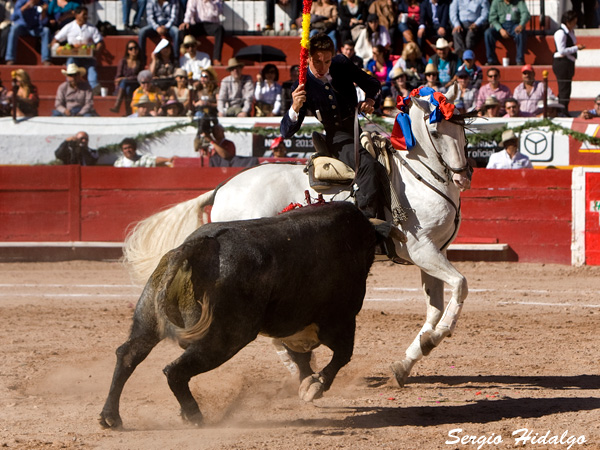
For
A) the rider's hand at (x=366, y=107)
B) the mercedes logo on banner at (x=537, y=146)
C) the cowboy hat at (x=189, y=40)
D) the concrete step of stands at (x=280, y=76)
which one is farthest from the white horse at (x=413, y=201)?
the cowboy hat at (x=189, y=40)

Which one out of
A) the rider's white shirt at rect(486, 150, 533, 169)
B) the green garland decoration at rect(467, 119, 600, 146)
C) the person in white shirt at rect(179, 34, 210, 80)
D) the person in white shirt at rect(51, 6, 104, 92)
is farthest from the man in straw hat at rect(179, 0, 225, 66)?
the rider's white shirt at rect(486, 150, 533, 169)

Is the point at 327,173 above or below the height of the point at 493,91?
below

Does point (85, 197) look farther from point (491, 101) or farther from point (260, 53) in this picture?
point (491, 101)

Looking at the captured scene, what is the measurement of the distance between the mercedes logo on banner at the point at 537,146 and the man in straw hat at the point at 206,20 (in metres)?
5.72

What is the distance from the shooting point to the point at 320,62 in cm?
628

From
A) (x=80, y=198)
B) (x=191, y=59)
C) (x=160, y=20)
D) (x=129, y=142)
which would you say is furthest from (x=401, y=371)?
(x=160, y=20)

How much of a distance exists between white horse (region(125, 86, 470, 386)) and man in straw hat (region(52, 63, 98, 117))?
8810 millimetres

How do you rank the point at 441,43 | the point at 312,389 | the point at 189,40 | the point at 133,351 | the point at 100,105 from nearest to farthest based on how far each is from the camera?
the point at 133,351, the point at 312,389, the point at 441,43, the point at 100,105, the point at 189,40

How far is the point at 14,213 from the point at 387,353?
7.17m

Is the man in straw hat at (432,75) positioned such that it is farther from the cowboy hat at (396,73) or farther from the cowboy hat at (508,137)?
the cowboy hat at (508,137)

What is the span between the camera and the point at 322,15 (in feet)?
50.8

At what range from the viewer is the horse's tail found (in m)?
6.11

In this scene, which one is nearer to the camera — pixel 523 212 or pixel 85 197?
pixel 523 212

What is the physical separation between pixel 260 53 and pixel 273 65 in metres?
1.47
